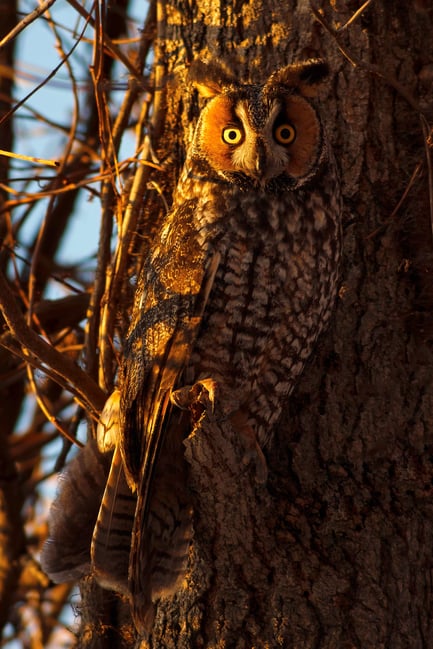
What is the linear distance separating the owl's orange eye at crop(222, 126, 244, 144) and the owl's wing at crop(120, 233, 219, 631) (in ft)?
1.00

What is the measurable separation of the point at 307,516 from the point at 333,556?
0.37 feet

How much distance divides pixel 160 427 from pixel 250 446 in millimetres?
Result: 223

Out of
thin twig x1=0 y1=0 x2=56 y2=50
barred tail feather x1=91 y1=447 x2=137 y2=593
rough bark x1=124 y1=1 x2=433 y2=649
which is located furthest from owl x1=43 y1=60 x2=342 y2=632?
thin twig x1=0 y1=0 x2=56 y2=50

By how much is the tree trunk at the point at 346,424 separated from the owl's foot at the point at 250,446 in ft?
0.15

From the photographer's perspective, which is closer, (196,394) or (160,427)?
(196,394)

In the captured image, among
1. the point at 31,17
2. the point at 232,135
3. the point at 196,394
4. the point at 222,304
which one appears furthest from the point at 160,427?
the point at 31,17

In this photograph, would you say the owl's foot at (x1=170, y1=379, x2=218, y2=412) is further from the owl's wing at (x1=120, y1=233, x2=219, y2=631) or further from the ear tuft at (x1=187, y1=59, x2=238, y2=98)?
the ear tuft at (x1=187, y1=59, x2=238, y2=98)

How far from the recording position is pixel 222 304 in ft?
6.64

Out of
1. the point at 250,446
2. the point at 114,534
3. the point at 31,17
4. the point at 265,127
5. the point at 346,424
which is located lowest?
the point at 114,534

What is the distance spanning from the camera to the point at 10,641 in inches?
144

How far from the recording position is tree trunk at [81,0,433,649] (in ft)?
6.16

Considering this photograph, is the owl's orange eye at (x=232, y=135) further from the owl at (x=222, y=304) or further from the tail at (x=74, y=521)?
the tail at (x=74, y=521)

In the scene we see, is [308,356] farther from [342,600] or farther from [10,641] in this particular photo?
[10,641]

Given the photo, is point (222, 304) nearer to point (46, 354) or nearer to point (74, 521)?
point (46, 354)
